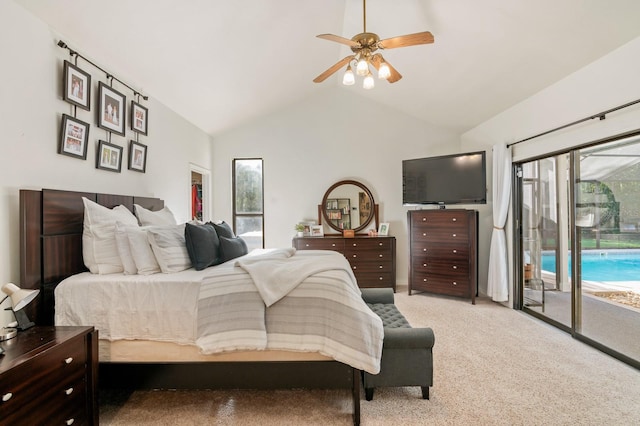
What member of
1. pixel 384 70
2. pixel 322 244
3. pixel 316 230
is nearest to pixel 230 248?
pixel 384 70

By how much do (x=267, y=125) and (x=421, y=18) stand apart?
122 inches

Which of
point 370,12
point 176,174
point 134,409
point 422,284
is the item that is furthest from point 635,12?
point 176,174

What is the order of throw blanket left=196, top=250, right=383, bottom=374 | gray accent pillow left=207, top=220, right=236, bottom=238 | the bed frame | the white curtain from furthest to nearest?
the white curtain → gray accent pillow left=207, top=220, right=236, bottom=238 → the bed frame → throw blanket left=196, top=250, right=383, bottom=374

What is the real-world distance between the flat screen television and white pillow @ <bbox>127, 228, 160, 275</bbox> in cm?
376

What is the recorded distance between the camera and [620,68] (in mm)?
2520

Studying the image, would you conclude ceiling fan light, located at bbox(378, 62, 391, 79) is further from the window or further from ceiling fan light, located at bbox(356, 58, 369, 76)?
the window

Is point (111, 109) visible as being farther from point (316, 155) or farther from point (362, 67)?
point (316, 155)

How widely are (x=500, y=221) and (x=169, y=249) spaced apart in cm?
395

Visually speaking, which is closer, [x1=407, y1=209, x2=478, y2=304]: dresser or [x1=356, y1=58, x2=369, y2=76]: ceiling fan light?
[x1=356, y1=58, x2=369, y2=76]: ceiling fan light

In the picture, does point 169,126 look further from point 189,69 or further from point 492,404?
point 492,404

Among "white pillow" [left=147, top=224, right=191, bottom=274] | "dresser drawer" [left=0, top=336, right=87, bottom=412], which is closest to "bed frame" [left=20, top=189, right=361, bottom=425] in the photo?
"dresser drawer" [left=0, top=336, right=87, bottom=412]

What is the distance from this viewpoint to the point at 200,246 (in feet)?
8.02

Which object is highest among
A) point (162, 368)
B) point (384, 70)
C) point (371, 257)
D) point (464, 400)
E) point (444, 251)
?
point (384, 70)

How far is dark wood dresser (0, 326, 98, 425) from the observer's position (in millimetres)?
1356
